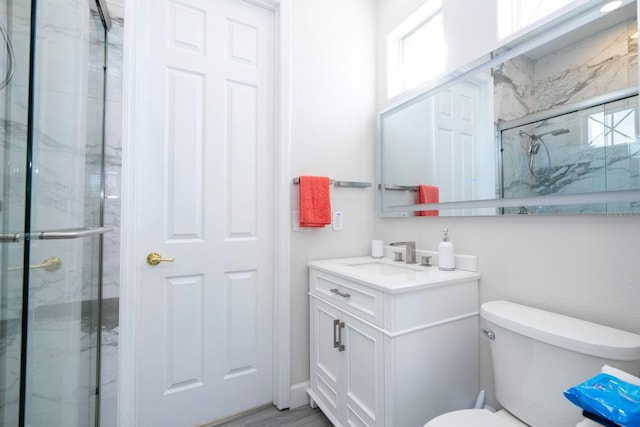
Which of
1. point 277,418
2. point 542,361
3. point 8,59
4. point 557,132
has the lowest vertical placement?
point 277,418

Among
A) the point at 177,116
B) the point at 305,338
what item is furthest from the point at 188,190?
the point at 305,338

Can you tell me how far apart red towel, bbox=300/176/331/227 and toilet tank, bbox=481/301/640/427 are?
923mm

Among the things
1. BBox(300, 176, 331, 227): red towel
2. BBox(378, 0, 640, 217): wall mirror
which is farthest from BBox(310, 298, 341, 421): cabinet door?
BBox(378, 0, 640, 217): wall mirror

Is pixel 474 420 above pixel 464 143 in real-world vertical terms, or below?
below

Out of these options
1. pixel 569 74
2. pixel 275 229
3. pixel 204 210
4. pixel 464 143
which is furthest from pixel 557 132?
pixel 204 210

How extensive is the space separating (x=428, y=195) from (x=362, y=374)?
3.19ft

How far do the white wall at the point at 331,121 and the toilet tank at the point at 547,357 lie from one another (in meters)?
0.98

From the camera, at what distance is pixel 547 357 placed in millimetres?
877

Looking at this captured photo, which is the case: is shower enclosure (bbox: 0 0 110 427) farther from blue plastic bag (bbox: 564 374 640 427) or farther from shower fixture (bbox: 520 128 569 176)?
shower fixture (bbox: 520 128 569 176)

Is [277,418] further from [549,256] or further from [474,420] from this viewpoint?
[549,256]

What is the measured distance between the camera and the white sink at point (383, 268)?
1543mm

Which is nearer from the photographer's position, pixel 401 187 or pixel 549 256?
pixel 549 256

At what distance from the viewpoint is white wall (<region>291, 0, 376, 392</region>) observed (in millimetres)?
1716

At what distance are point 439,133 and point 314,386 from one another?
1.55 m
